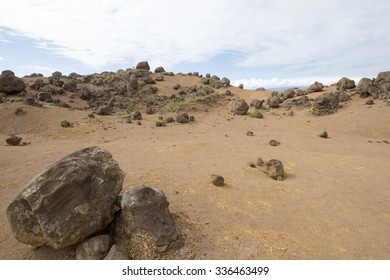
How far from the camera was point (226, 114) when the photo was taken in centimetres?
2272

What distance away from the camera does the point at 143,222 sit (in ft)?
16.2

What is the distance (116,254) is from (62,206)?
115 centimetres

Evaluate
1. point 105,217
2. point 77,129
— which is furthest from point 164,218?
point 77,129

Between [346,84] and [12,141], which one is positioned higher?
[346,84]

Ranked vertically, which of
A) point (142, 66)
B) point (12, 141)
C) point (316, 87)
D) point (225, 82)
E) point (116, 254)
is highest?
point (142, 66)

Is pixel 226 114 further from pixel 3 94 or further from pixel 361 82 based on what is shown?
pixel 3 94

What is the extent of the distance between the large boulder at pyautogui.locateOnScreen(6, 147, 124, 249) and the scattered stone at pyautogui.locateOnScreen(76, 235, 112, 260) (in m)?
0.12

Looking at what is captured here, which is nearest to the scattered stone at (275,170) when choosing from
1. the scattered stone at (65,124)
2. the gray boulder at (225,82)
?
the scattered stone at (65,124)

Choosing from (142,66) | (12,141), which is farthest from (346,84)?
(12,141)

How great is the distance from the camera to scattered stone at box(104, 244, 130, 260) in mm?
4473

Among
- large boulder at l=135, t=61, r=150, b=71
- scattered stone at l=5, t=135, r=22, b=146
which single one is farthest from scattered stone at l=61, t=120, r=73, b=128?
large boulder at l=135, t=61, r=150, b=71

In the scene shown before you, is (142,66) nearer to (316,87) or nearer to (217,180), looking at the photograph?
(316,87)

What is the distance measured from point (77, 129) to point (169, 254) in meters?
13.4

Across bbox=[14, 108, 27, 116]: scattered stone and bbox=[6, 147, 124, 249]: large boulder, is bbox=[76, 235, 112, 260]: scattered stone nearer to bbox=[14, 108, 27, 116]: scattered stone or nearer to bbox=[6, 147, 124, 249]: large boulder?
bbox=[6, 147, 124, 249]: large boulder
